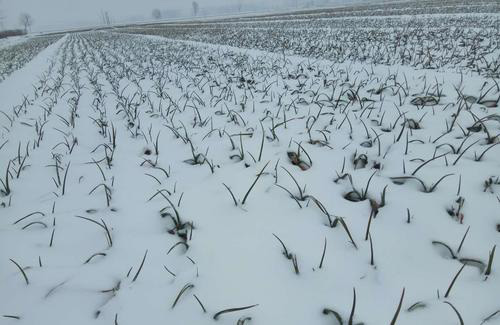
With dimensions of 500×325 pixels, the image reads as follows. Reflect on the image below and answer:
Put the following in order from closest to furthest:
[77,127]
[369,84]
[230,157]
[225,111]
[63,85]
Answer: [230,157]
[77,127]
[225,111]
[369,84]
[63,85]

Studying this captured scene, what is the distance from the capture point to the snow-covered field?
143cm

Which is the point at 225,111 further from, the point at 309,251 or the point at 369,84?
the point at 309,251

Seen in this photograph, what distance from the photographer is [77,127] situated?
4.11m

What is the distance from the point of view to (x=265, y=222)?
1969mm

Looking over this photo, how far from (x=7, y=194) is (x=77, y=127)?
72.9 inches

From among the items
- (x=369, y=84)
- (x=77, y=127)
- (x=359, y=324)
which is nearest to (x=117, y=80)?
(x=77, y=127)

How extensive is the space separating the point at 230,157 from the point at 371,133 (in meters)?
1.54

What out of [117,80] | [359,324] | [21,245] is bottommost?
[359,324]

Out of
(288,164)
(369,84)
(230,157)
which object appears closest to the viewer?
(288,164)

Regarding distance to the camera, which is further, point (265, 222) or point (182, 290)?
point (265, 222)

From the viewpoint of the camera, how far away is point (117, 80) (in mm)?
7242

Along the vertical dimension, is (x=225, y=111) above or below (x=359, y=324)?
above

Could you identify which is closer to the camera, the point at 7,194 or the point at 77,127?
the point at 7,194

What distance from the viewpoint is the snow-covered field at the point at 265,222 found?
1431 millimetres
